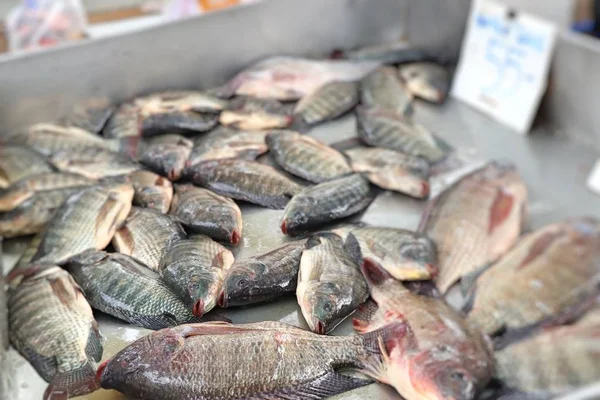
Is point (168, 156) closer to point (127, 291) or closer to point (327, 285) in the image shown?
point (127, 291)

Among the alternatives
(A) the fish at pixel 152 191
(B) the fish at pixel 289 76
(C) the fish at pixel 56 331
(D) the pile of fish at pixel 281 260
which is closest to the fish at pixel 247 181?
(D) the pile of fish at pixel 281 260

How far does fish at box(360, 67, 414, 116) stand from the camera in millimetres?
2979

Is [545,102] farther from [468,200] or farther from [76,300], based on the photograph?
[76,300]

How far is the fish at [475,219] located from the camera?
5.89 feet

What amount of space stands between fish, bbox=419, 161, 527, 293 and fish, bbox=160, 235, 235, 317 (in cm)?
68

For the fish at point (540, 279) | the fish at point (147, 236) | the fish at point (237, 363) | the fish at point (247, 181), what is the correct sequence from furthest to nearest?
the fish at point (247, 181)
the fish at point (147, 236)
the fish at point (237, 363)
the fish at point (540, 279)

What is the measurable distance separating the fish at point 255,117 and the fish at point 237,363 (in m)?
1.37

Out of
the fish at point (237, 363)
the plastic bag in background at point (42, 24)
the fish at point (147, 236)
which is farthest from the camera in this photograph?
the plastic bag in background at point (42, 24)

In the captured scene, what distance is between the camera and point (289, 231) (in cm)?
215

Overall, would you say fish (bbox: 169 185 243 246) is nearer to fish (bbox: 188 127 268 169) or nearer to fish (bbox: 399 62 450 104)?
fish (bbox: 188 127 268 169)

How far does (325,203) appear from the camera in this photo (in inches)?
88.2

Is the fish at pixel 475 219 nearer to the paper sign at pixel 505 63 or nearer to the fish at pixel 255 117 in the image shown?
the paper sign at pixel 505 63

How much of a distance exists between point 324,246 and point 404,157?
27.1 inches

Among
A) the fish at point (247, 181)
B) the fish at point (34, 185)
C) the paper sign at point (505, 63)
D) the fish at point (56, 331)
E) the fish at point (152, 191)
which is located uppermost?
the paper sign at point (505, 63)
